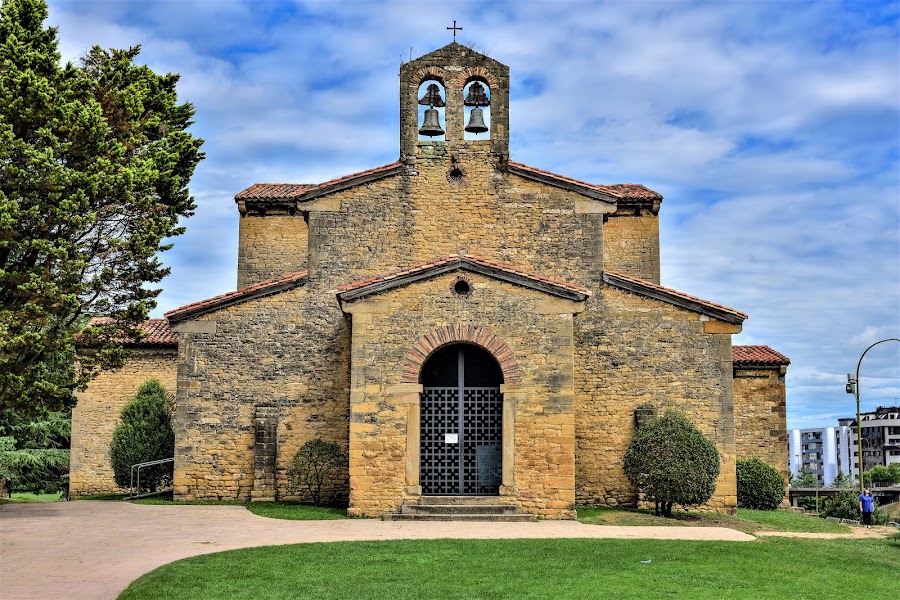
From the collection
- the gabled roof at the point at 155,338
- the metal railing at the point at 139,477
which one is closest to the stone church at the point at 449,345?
the metal railing at the point at 139,477

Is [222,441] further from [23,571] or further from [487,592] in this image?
[487,592]

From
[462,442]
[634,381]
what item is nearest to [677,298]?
[634,381]

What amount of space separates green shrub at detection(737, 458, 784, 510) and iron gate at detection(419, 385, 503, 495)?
29.8 ft

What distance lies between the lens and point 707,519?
65.2 feet

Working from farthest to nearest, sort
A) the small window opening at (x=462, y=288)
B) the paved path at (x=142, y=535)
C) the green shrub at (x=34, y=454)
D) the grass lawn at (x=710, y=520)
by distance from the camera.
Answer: the green shrub at (x=34, y=454) < the small window opening at (x=462, y=288) < the grass lawn at (x=710, y=520) < the paved path at (x=142, y=535)

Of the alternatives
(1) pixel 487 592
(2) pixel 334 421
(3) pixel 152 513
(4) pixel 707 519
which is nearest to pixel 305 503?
(2) pixel 334 421

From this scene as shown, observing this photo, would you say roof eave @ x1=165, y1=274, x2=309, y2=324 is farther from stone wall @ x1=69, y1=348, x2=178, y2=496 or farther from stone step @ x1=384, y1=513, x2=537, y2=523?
stone step @ x1=384, y1=513, x2=537, y2=523

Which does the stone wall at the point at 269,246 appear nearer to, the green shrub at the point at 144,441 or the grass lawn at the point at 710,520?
the green shrub at the point at 144,441

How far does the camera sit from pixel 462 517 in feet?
59.5

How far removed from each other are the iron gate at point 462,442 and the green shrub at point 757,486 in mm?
9086

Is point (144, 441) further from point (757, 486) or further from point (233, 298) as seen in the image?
point (757, 486)

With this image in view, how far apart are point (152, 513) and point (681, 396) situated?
41.8ft

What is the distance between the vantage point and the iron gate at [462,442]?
19562 millimetres

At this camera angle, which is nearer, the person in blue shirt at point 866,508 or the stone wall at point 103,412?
the person in blue shirt at point 866,508
